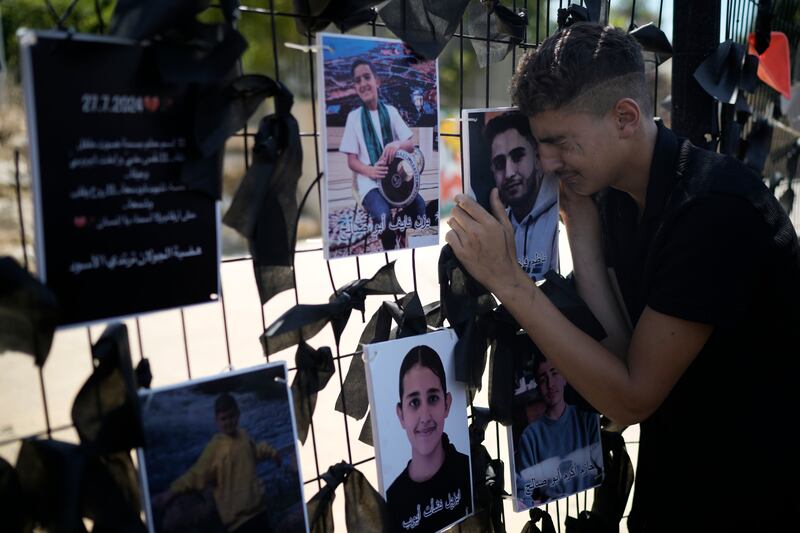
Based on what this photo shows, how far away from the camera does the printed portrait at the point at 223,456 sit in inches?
30.8

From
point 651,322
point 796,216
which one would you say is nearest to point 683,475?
point 651,322

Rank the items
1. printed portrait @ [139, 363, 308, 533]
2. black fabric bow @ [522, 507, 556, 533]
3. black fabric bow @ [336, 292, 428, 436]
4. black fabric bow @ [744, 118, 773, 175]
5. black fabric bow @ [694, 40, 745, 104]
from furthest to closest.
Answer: black fabric bow @ [744, 118, 773, 175]
black fabric bow @ [694, 40, 745, 104]
black fabric bow @ [522, 507, 556, 533]
black fabric bow @ [336, 292, 428, 436]
printed portrait @ [139, 363, 308, 533]

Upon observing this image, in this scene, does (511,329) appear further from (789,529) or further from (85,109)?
(85,109)

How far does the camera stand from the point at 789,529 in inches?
42.4

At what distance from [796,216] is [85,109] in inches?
142

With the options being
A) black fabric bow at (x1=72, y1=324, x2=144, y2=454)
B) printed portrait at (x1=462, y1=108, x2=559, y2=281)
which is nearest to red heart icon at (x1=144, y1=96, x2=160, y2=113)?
black fabric bow at (x1=72, y1=324, x2=144, y2=454)

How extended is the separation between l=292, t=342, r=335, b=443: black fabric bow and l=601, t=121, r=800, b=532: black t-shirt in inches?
18.3

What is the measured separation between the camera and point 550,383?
45.8 inches

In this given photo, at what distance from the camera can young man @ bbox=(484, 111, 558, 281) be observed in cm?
105

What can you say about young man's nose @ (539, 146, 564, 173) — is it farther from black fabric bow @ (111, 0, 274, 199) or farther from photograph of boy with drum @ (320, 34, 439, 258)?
black fabric bow @ (111, 0, 274, 199)

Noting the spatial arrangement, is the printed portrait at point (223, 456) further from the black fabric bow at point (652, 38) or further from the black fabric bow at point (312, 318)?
the black fabric bow at point (652, 38)

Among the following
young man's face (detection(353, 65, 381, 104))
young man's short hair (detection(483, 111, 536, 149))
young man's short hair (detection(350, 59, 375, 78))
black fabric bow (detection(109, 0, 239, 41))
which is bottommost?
young man's short hair (detection(483, 111, 536, 149))

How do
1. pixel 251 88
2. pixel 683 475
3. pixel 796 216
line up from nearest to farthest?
pixel 251 88
pixel 683 475
pixel 796 216

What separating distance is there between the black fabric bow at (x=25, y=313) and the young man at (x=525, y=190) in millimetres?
639
